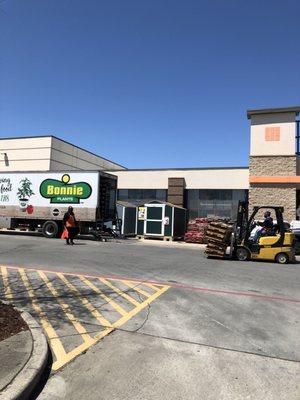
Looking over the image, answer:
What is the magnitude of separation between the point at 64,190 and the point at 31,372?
2095 cm

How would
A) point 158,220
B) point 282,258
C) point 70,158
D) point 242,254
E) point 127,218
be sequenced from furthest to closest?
point 70,158 < point 158,220 < point 127,218 < point 242,254 < point 282,258

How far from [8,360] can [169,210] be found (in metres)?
25.3

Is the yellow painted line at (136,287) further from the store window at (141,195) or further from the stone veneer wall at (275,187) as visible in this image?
the store window at (141,195)

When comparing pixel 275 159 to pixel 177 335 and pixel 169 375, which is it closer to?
pixel 177 335

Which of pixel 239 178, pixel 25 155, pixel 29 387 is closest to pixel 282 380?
pixel 29 387

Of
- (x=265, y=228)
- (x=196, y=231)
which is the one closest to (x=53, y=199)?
(x=196, y=231)

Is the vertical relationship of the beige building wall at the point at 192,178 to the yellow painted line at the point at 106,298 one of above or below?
above

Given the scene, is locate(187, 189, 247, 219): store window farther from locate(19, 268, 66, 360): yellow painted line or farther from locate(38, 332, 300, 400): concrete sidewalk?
locate(38, 332, 300, 400): concrete sidewalk

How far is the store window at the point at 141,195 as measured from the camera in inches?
1444

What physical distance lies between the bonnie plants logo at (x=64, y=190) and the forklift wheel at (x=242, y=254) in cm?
1003

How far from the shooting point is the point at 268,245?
17.0 metres

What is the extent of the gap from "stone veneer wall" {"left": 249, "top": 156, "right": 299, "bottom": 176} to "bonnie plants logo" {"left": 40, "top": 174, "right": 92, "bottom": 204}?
40.4 ft

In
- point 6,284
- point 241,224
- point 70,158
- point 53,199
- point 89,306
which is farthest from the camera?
point 70,158

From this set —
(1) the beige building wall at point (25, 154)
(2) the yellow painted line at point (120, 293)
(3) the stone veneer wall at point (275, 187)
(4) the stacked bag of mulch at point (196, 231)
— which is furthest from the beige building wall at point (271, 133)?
(2) the yellow painted line at point (120, 293)
